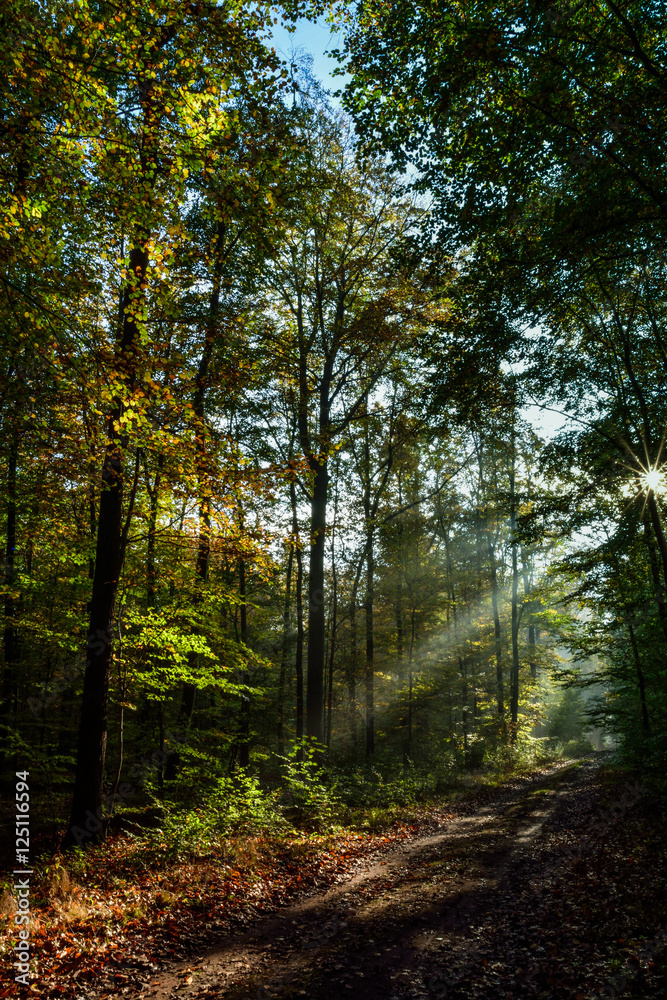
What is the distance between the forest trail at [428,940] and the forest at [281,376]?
0.07 metres

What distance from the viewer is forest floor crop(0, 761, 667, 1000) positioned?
4496 millimetres

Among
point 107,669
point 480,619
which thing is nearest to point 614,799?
point 107,669

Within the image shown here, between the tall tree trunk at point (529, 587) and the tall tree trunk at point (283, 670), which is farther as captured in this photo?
the tall tree trunk at point (529, 587)

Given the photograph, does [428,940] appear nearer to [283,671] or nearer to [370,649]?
[370,649]

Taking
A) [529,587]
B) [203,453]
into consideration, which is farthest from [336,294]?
[529,587]

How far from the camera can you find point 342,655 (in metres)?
25.2

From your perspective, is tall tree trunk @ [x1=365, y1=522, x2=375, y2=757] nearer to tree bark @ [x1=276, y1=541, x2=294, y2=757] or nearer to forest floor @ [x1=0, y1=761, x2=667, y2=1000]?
tree bark @ [x1=276, y1=541, x2=294, y2=757]

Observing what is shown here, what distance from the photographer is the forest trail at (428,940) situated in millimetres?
4492

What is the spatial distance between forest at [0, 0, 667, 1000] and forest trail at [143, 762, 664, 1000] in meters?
0.07

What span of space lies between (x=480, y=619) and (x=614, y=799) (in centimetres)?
1619

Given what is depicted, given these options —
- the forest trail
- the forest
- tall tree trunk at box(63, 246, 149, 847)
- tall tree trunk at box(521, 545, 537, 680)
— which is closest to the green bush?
the forest

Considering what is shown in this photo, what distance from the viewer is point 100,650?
7766 mm

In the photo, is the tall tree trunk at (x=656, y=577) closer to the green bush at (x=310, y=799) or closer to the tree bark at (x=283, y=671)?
the green bush at (x=310, y=799)

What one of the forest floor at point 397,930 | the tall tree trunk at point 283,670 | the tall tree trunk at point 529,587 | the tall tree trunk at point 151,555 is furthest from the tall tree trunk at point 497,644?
the tall tree trunk at point 151,555
